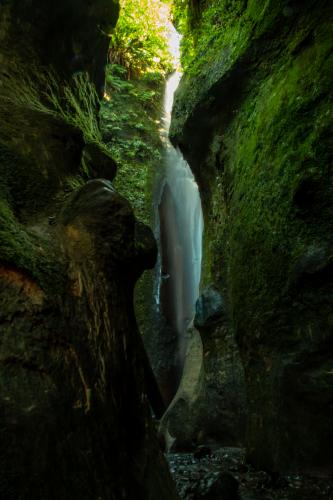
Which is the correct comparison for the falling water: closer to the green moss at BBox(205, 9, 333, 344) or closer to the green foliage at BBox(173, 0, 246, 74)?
the green foliage at BBox(173, 0, 246, 74)

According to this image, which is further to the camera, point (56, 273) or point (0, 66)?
point (0, 66)

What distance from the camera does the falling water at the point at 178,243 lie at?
1197 cm

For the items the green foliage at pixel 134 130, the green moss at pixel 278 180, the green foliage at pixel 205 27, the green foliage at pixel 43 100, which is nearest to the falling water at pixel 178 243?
the green foliage at pixel 134 130

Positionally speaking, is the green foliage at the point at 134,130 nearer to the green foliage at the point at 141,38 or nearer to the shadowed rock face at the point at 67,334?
the green foliage at the point at 141,38

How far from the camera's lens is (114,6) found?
17.8 feet

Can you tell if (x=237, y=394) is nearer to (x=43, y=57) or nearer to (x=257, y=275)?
(x=257, y=275)

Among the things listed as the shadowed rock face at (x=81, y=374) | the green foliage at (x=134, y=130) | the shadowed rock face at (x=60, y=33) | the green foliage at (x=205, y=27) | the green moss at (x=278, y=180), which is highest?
the green foliage at (x=134, y=130)

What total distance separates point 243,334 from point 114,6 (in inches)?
186

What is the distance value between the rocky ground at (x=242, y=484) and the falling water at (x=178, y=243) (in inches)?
274

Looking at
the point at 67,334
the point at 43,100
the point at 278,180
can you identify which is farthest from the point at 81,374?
the point at 43,100

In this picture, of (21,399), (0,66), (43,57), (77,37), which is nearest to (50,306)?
(21,399)

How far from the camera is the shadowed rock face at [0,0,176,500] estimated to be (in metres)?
1.64

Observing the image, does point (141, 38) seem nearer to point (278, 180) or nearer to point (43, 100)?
point (43, 100)

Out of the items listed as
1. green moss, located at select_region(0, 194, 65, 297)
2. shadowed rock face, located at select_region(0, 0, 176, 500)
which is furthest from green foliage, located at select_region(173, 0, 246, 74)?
green moss, located at select_region(0, 194, 65, 297)
